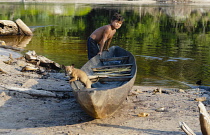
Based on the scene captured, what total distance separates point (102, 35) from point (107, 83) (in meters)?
1.92

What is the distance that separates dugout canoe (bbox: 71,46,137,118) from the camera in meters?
5.82

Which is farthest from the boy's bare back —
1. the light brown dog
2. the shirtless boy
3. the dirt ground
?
the light brown dog

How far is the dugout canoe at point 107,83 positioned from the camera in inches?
229

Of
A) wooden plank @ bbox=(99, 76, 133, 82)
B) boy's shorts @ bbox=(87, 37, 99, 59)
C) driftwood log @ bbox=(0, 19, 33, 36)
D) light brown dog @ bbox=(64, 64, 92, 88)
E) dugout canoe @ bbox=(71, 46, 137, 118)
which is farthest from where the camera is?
driftwood log @ bbox=(0, 19, 33, 36)

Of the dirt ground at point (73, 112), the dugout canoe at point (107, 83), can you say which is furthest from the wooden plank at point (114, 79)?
the dirt ground at point (73, 112)

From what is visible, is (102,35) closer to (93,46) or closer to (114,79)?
(93,46)

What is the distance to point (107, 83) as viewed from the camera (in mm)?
8211

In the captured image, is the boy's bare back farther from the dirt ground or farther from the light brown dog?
the light brown dog

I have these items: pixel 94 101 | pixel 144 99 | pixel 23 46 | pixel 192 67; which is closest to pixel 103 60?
pixel 144 99

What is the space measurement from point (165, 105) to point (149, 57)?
8.46 metres

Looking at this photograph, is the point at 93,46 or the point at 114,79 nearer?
the point at 114,79

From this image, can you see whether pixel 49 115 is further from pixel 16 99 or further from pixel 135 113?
pixel 135 113

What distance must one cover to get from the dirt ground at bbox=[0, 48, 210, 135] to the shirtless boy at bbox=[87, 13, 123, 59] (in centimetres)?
156

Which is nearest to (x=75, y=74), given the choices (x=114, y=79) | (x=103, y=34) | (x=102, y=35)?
(x=114, y=79)
